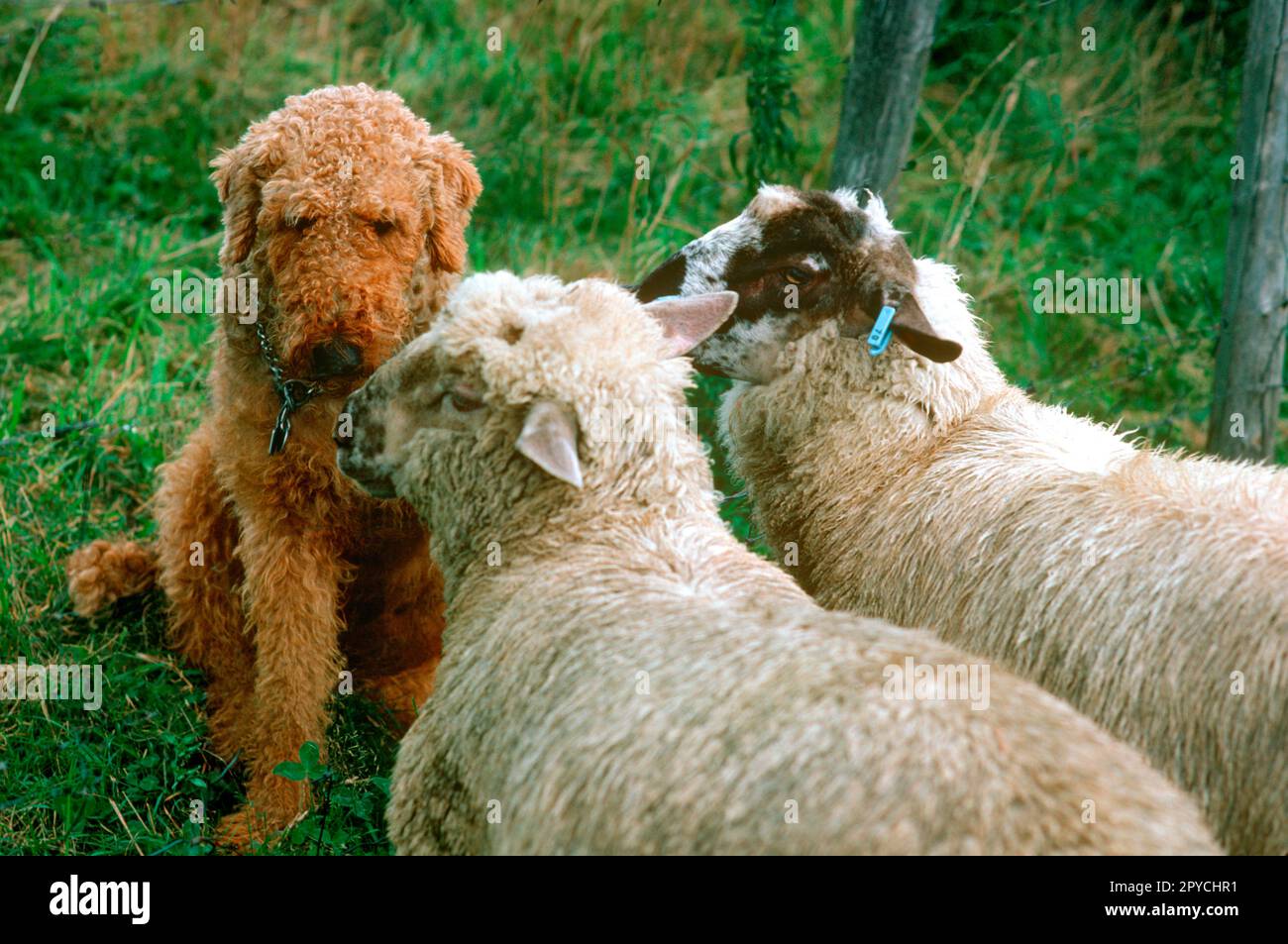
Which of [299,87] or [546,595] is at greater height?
[299,87]

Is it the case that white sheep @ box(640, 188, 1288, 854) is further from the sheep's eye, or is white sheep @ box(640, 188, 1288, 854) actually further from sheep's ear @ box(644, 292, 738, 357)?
the sheep's eye

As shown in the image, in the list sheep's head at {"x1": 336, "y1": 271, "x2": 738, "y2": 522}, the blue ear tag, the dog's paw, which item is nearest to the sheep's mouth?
sheep's head at {"x1": 336, "y1": 271, "x2": 738, "y2": 522}

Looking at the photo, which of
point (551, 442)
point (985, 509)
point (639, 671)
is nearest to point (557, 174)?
point (985, 509)

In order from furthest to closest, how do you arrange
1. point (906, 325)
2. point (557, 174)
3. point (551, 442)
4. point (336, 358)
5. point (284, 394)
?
1. point (557, 174)
2. point (906, 325)
3. point (284, 394)
4. point (336, 358)
5. point (551, 442)

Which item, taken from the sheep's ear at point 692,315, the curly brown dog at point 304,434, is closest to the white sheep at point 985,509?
the sheep's ear at point 692,315

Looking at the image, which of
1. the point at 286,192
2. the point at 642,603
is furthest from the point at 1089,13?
the point at 642,603

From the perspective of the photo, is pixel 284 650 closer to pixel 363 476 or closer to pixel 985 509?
pixel 363 476

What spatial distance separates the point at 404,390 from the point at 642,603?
0.95 m

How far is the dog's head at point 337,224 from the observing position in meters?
3.64

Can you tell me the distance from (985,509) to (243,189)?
2.26 m

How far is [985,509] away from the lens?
3744mm

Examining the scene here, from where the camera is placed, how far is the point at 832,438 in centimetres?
415

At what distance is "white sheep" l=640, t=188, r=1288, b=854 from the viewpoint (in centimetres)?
305
